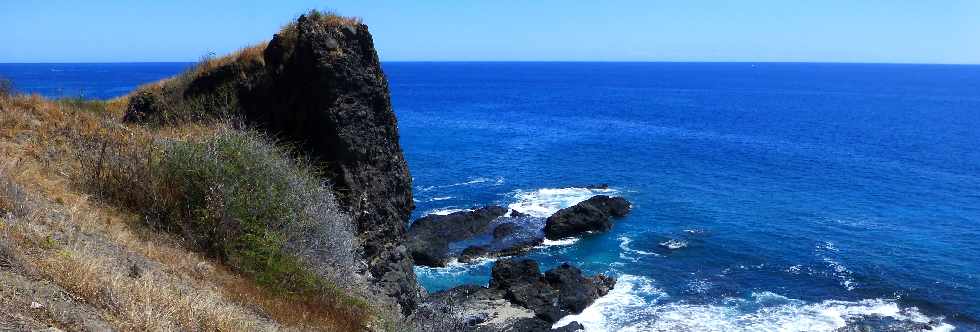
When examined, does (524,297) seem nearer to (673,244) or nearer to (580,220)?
(580,220)

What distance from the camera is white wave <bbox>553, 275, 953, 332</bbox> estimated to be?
31.4 metres

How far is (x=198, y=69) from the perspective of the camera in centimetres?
2212

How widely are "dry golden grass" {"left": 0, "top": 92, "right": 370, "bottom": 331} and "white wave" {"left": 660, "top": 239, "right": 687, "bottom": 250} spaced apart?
108ft

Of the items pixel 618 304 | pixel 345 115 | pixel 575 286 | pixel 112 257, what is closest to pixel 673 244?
pixel 618 304

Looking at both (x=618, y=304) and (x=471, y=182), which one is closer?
(x=618, y=304)

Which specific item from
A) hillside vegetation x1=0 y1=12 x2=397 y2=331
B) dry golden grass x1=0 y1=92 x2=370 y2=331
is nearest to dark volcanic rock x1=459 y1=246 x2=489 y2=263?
hillside vegetation x1=0 y1=12 x2=397 y2=331

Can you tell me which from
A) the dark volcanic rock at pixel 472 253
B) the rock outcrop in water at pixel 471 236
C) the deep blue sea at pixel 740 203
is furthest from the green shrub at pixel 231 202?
the dark volcanic rock at pixel 472 253

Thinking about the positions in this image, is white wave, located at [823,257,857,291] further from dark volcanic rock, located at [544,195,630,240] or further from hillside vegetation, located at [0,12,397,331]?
hillside vegetation, located at [0,12,397,331]

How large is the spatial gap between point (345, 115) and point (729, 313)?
72.2 ft

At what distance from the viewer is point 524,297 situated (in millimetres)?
33469

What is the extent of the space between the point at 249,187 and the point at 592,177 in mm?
51509

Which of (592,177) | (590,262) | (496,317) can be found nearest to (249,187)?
(496,317)

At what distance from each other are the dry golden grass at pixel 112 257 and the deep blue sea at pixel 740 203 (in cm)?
610

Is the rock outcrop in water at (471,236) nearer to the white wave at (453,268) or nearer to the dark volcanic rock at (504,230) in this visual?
the dark volcanic rock at (504,230)
